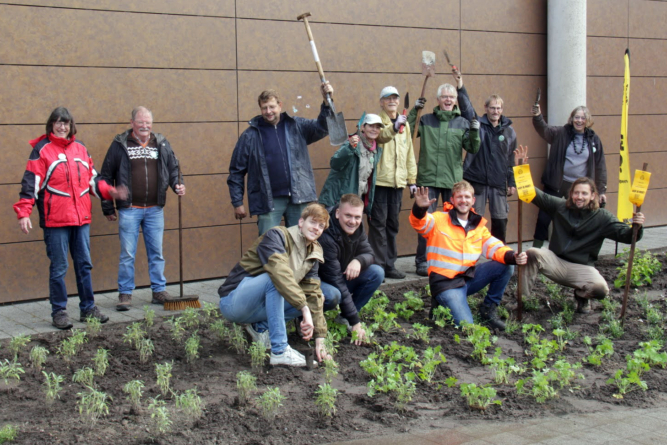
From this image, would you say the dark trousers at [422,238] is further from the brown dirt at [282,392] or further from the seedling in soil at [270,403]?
the seedling in soil at [270,403]

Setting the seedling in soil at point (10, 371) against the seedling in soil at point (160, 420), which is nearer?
the seedling in soil at point (160, 420)

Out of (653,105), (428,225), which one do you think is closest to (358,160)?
(428,225)

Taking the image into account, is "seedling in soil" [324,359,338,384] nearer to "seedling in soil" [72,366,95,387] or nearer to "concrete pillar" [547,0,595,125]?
"seedling in soil" [72,366,95,387]

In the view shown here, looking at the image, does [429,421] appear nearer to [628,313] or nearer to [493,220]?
[628,313]

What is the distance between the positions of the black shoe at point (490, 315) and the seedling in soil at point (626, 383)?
5.36 ft

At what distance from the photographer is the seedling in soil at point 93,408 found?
447 centimetres

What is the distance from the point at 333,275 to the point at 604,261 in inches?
181

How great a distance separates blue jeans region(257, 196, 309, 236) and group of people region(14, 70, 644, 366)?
2 centimetres

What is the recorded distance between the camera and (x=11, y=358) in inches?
227

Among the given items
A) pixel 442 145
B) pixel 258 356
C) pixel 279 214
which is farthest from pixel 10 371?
pixel 442 145

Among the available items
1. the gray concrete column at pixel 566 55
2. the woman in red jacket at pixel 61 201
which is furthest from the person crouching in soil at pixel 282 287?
the gray concrete column at pixel 566 55

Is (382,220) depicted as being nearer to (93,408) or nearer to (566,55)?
(566,55)

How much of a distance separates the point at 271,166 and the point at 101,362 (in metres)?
2.91

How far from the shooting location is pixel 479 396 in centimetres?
485
